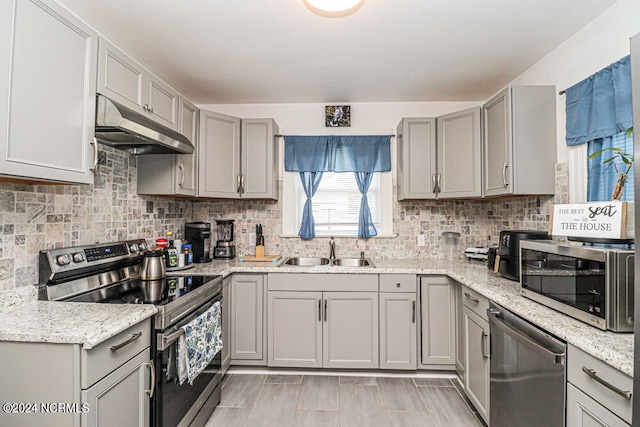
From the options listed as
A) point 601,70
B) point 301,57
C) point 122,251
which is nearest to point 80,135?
point 122,251

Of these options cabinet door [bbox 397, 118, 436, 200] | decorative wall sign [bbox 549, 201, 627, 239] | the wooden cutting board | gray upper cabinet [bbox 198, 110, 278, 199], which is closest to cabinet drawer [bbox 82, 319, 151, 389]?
the wooden cutting board

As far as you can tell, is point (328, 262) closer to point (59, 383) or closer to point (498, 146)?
point (498, 146)

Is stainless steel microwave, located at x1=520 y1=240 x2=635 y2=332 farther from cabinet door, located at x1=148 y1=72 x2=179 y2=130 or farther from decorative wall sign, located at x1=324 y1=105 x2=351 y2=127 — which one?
cabinet door, located at x1=148 y1=72 x2=179 y2=130

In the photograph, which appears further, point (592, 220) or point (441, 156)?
point (441, 156)

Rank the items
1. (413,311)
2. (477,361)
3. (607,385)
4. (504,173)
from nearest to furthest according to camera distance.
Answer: (607,385), (477,361), (504,173), (413,311)

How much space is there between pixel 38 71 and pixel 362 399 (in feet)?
8.75

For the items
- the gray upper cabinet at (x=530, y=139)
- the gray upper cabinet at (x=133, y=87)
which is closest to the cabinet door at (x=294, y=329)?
the gray upper cabinet at (x=133, y=87)

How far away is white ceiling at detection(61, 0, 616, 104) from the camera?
1.72m

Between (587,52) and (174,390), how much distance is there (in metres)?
3.11

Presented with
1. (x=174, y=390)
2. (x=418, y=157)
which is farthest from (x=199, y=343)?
(x=418, y=157)

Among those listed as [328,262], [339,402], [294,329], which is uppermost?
[328,262]

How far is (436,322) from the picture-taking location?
8.30ft

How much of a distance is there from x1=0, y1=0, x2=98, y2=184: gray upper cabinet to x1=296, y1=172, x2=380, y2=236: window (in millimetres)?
2046

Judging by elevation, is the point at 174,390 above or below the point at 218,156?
below
